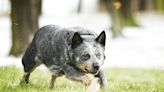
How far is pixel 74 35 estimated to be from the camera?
8.20 m

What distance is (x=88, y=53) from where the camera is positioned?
8.09 m

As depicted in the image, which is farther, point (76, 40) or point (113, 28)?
point (113, 28)

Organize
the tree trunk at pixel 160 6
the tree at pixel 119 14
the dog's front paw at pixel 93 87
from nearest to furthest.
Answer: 1. the dog's front paw at pixel 93 87
2. the tree at pixel 119 14
3. the tree trunk at pixel 160 6

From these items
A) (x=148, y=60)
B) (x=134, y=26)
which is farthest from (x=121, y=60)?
(x=134, y=26)

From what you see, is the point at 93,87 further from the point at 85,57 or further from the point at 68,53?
the point at 68,53

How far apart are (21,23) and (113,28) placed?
1050cm

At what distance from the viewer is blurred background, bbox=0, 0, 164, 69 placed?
55.3 feet

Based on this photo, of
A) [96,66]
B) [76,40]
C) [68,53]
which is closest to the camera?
[96,66]

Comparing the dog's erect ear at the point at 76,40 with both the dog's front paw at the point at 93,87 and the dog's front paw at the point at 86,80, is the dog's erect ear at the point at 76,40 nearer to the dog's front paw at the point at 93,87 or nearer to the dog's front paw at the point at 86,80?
the dog's front paw at the point at 86,80

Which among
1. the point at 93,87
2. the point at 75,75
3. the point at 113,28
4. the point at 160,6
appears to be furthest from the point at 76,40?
the point at 160,6

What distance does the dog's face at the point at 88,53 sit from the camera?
805 cm

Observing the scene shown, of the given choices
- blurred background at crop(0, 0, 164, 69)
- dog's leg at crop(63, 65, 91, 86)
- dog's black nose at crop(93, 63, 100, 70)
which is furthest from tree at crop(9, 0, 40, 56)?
dog's black nose at crop(93, 63, 100, 70)

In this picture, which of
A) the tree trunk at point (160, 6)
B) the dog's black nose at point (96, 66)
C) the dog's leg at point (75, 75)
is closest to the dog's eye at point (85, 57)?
the dog's black nose at point (96, 66)

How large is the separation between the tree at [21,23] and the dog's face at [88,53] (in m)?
8.34
